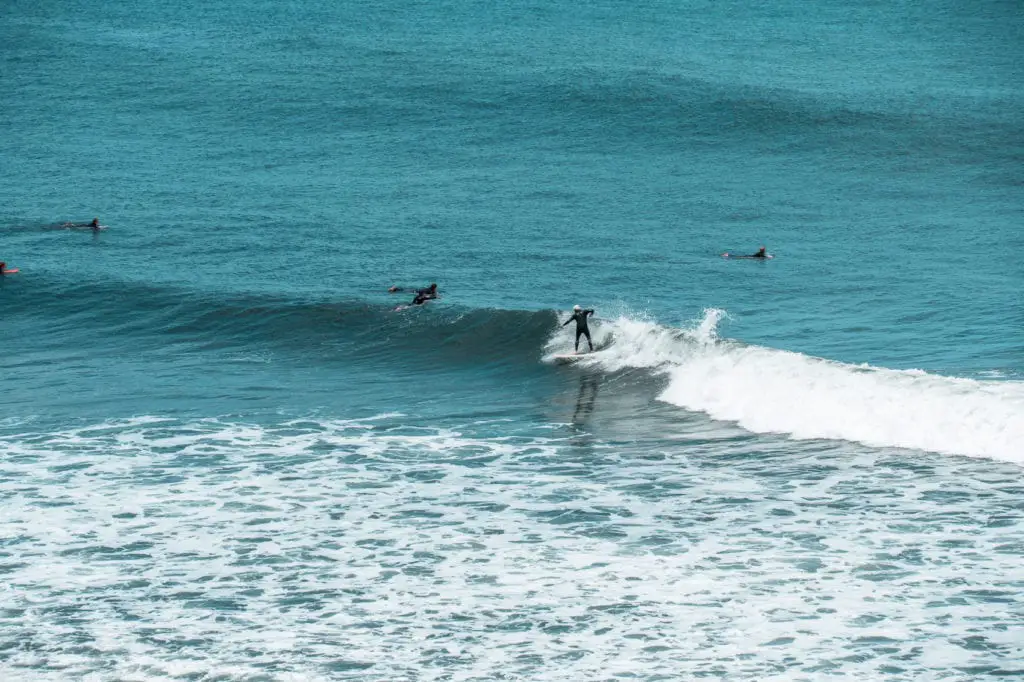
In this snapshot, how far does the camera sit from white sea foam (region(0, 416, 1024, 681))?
63.7 ft

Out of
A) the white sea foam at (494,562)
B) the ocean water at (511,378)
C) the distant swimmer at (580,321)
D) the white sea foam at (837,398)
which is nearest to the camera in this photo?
the white sea foam at (494,562)

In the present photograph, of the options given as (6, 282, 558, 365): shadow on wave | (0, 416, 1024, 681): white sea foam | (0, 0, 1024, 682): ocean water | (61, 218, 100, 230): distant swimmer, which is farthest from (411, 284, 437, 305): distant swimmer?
(61, 218, 100, 230): distant swimmer

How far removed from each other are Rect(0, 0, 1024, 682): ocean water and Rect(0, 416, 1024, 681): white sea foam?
0.09 m

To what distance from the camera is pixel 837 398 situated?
31219 millimetres

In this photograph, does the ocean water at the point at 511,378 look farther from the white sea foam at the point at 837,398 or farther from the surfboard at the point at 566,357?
the surfboard at the point at 566,357

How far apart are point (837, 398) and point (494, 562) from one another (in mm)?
11815

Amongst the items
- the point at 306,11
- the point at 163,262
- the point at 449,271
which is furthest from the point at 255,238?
the point at 306,11

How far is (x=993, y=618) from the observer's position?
65.0 ft

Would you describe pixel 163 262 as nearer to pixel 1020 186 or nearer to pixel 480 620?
pixel 480 620

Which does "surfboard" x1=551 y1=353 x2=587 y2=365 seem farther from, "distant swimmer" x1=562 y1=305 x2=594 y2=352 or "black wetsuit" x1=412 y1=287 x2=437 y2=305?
"black wetsuit" x1=412 y1=287 x2=437 y2=305

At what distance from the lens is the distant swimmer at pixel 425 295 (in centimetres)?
4488

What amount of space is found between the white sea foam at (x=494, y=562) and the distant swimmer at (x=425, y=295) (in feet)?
49.2

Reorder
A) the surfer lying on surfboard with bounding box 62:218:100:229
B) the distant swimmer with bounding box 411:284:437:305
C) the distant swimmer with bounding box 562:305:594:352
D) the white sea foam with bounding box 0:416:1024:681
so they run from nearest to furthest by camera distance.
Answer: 1. the white sea foam with bounding box 0:416:1024:681
2. the distant swimmer with bounding box 562:305:594:352
3. the distant swimmer with bounding box 411:284:437:305
4. the surfer lying on surfboard with bounding box 62:218:100:229

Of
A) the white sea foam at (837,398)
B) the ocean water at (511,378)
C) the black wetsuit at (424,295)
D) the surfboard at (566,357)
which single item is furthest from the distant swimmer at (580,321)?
the black wetsuit at (424,295)
